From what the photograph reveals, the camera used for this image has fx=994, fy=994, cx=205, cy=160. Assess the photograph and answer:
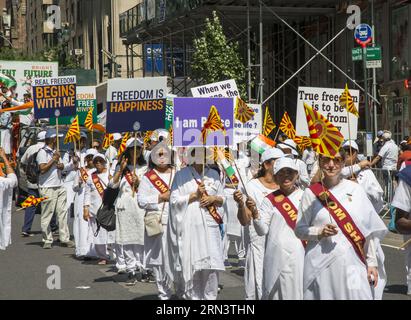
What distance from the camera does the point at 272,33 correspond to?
33781 mm

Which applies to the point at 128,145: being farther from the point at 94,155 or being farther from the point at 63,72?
the point at 63,72

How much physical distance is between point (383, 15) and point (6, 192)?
18.4m

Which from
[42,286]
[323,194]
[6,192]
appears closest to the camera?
[323,194]

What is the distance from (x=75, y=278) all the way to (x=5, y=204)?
A: 2.26 metres

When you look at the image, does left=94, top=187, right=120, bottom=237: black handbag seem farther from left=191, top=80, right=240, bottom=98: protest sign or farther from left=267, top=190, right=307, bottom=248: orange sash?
left=267, top=190, right=307, bottom=248: orange sash

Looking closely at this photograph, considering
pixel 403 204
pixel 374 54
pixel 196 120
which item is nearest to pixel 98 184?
pixel 196 120

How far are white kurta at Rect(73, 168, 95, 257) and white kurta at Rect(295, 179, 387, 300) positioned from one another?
747cm

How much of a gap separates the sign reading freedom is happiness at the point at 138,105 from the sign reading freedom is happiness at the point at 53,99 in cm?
448

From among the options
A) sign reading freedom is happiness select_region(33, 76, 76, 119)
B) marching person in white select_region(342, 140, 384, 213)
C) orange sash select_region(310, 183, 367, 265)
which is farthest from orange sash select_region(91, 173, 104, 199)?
orange sash select_region(310, 183, 367, 265)

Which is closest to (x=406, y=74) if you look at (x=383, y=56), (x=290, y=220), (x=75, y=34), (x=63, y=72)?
(x=383, y=56)

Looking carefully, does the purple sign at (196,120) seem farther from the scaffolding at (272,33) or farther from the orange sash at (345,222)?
the scaffolding at (272,33)

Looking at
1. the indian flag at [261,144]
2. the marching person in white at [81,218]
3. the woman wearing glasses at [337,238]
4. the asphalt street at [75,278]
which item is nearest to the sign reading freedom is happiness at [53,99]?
the marching person in white at [81,218]
